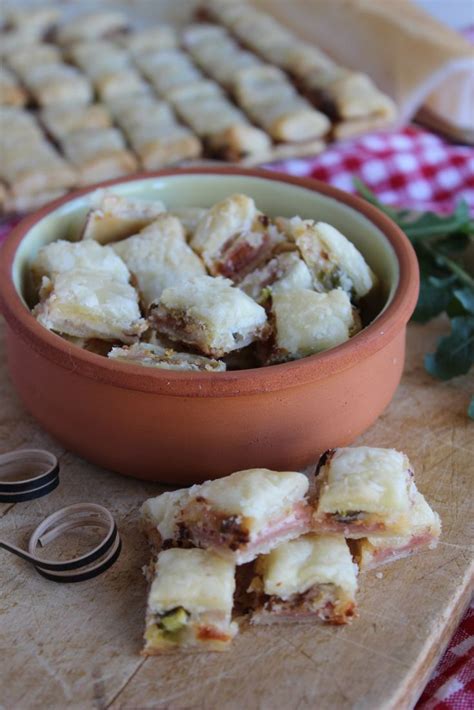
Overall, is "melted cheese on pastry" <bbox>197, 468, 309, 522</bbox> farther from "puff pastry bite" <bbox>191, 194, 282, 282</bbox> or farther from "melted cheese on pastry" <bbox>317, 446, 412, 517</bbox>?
"puff pastry bite" <bbox>191, 194, 282, 282</bbox>

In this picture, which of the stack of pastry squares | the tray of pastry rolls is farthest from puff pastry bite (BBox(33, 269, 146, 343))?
the tray of pastry rolls

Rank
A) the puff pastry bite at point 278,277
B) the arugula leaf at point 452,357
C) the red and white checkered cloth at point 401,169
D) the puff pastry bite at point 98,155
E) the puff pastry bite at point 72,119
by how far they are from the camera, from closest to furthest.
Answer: the puff pastry bite at point 278,277
the arugula leaf at point 452,357
the puff pastry bite at point 98,155
the red and white checkered cloth at point 401,169
the puff pastry bite at point 72,119

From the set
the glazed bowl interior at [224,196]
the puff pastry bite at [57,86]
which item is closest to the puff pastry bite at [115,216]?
the glazed bowl interior at [224,196]

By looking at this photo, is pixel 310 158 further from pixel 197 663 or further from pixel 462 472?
pixel 197 663

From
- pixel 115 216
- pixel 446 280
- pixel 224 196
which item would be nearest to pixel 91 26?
pixel 224 196

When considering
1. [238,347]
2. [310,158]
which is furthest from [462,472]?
[310,158]

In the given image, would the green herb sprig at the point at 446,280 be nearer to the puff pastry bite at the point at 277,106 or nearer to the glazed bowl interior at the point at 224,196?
the glazed bowl interior at the point at 224,196
